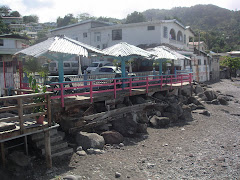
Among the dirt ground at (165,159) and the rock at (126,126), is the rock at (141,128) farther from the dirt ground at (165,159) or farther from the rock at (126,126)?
the dirt ground at (165,159)

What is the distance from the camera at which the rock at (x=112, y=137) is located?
34.2ft

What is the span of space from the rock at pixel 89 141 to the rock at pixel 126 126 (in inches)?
78.6

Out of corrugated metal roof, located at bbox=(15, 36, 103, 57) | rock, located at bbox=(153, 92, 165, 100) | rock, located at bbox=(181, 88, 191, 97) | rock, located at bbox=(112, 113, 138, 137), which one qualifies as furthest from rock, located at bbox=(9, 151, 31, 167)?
rock, located at bbox=(181, 88, 191, 97)

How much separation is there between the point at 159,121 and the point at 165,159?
4287mm

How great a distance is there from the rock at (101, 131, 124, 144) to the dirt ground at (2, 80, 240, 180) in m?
0.41

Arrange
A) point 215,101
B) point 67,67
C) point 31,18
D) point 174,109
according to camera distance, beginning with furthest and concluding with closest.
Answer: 1. point 31,18
2. point 67,67
3. point 215,101
4. point 174,109

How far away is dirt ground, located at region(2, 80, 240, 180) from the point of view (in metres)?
7.98

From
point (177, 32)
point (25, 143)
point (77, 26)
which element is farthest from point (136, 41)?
point (25, 143)

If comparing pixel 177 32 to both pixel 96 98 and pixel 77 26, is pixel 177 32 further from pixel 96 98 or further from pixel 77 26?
pixel 96 98

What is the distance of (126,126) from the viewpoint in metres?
11.8

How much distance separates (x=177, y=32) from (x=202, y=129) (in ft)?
69.1

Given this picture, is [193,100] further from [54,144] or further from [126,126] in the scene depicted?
[54,144]

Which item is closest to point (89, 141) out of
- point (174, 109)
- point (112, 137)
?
point (112, 137)

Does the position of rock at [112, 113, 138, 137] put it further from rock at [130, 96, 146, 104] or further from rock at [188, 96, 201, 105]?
rock at [188, 96, 201, 105]
